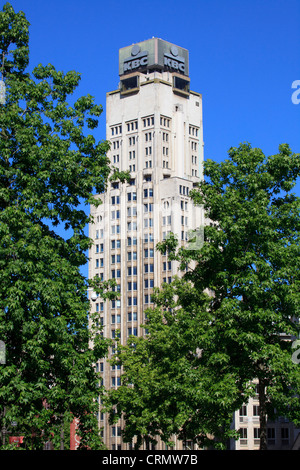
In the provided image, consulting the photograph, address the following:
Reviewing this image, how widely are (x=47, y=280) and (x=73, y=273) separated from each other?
2.10 m

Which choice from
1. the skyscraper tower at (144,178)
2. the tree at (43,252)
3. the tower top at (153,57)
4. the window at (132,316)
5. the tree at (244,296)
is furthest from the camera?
the tower top at (153,57)

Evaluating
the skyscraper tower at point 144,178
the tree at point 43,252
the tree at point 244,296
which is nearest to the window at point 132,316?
the skyscraper tower at point 144,178

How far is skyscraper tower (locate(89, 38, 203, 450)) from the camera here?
5507 inches

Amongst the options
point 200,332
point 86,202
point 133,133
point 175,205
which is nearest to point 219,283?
point 200,332

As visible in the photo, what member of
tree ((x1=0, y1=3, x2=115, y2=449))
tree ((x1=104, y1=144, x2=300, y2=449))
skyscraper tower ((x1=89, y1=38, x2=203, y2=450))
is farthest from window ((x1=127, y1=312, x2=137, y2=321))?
tree ((x1=0, y1=3, x2=115, y2=449))

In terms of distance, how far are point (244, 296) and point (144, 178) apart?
10862 centimetres

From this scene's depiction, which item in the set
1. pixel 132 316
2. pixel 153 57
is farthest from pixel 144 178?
pixel 132 316

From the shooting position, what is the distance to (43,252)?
3123cm

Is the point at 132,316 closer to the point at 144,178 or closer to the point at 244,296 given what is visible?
the point at 144,178

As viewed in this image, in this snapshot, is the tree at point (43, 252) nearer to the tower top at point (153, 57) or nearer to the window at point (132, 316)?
the window at point (132, 316)

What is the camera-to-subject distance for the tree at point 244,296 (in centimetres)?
3616

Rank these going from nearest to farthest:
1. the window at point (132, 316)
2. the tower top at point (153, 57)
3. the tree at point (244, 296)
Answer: the tree at point (244, 296)
the window at point (132, 316)
the tower top at point (153, 57)

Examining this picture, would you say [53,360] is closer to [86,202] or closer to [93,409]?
[93,409]

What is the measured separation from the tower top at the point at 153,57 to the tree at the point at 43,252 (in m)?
114
